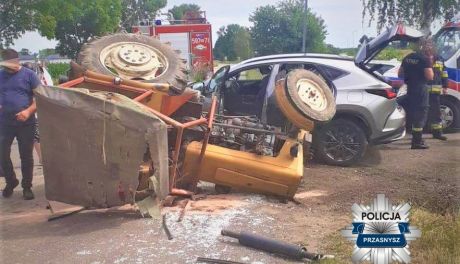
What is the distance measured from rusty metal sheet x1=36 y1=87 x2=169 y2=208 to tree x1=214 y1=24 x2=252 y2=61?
2597cm

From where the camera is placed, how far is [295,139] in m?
5.68

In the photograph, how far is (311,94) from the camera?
5.99 m

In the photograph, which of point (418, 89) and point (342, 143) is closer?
point (342, 143)

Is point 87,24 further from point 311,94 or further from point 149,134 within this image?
point 149,134

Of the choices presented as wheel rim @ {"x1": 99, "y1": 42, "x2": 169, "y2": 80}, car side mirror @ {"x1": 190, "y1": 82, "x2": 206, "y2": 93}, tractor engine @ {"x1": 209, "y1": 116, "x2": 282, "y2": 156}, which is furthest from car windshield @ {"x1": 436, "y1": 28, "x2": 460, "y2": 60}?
wheel rim @ {"x1": 99, "y1": 42, "x2": 169, "y2": 80}

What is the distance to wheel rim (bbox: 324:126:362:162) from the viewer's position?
Result: 7.12 metres

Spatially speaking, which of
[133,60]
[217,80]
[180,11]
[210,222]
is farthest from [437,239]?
[180,11]

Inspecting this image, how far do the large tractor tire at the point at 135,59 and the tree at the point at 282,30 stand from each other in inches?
762

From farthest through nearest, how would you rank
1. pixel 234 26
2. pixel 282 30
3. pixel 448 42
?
pixel 234 26 < pixel 282 30 < pixel 448 42

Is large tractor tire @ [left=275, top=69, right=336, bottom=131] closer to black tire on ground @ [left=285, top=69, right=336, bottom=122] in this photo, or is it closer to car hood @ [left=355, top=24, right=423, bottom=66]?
black tire on ground @ [left=285, top=69, right=336, bottom=122]

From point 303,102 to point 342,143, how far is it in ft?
5.80

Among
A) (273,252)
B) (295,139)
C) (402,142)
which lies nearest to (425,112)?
(402,142)

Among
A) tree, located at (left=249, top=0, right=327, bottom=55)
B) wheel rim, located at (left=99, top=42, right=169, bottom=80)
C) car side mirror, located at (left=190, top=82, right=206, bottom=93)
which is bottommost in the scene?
car side mirror, located at (left=190, top=82, right=206, bottom=93)

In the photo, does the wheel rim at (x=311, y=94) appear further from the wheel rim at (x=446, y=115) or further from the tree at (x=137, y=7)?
the tree at (x=137, y=7)
